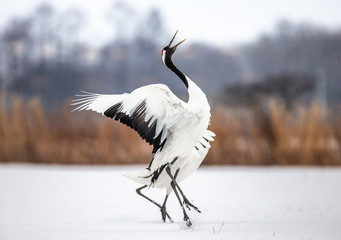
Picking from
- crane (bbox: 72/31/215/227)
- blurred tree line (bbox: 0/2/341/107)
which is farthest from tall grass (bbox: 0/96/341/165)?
blurred tree line (bbox: 0/2/341/107)

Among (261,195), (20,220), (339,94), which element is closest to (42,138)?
(261,195)

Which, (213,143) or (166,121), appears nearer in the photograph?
(166,121)

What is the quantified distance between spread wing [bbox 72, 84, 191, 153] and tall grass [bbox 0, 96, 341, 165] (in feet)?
19.5

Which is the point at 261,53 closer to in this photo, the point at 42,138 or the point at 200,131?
the point at 42,138

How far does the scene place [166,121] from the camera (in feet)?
16.6

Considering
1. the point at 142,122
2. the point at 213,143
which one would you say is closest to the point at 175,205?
the point at 142,122

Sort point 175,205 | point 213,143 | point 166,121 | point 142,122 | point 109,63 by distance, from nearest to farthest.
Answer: point 166,121, point 142,122, point 175,205, point 213,143, point 109,63

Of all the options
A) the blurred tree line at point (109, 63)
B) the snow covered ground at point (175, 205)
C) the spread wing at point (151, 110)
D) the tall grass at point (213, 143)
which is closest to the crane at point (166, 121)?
the spread wing at point (151, 110)

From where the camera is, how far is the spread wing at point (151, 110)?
4980 mm

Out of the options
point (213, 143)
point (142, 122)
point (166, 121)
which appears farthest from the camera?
point (213, 143)

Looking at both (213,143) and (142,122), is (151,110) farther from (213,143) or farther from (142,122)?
(213,143)

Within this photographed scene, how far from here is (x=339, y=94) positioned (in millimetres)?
26531

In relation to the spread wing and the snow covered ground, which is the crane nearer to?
the spread wing

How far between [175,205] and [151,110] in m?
2.13
